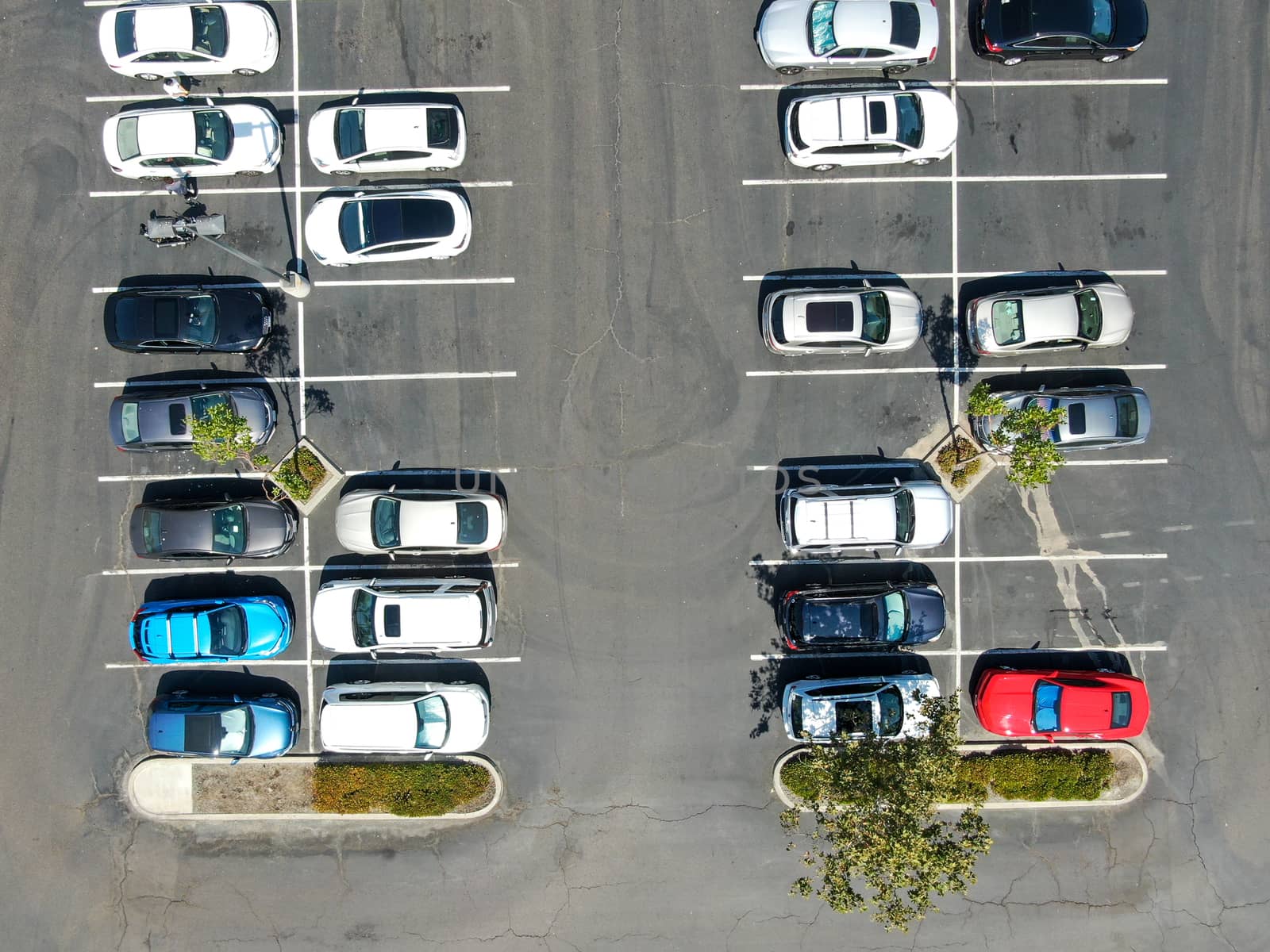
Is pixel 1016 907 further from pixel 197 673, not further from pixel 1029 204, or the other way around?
pixel 197 673

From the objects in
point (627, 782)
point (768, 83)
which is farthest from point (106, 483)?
point (768, 83)

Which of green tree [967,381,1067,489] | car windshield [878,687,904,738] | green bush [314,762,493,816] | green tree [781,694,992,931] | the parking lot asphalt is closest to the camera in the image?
green tree [781,694,992,931]

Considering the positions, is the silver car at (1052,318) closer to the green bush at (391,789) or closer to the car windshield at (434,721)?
the car windshield at (434,721)

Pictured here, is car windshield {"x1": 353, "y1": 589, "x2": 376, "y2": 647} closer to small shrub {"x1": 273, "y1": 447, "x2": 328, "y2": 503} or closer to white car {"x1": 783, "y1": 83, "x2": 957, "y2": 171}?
small shrub {"x1": 273, "y1": 447, "x2": 328, "y2": 503}

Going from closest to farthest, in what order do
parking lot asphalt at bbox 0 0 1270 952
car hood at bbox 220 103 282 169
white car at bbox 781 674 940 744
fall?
white car at bbox 781 674 940 744, car hood at bbox 220 103 282 169, parking lot asphalt at bbox 0 0 1270 952

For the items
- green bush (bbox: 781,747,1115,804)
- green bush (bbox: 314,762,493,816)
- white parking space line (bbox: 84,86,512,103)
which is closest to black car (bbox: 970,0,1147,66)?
white parking space line (bbox: 84,86,512,103)

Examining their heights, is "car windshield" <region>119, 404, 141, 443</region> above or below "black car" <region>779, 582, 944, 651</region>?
above
